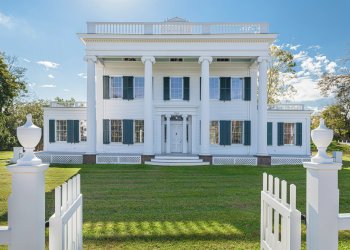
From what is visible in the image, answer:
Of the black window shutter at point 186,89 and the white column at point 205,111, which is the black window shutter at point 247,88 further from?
the black window shutter at point 186,89

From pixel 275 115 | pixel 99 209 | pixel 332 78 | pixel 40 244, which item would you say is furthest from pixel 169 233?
pixel 332 78

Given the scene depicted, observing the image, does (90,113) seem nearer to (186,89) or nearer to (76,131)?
(76,131)

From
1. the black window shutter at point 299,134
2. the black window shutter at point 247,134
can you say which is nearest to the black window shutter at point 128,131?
the black window shutter at point 247,134

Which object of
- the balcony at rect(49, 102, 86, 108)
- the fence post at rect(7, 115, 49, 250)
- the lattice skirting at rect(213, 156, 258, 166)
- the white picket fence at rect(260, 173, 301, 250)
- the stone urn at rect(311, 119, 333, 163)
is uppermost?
the balcony at rect(49, 102, 86, 108)

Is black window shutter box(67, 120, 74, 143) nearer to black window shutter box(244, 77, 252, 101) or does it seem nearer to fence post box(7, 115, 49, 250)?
black window shutter box(244, 77, 252, 101)

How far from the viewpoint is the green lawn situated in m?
4.80

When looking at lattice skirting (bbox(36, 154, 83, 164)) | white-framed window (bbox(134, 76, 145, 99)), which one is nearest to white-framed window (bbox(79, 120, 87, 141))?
lattice skirting (bbox(36, 154, 83, 164))

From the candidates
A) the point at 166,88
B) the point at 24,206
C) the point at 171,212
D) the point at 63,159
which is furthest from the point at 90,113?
the point at 24,206

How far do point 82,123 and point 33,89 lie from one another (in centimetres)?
2923

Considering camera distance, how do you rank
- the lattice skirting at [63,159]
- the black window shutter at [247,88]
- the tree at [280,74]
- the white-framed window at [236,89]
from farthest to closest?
1. the tree at [280,74]
2. the white-framed window at [236,89]
3. the black window shutter at [247,88]
4. the lattice skirting at [63,159]

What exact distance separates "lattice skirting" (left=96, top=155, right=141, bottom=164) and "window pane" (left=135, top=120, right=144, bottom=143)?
7.62 ft

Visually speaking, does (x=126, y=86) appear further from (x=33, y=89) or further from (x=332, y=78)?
(x=33, y=89)

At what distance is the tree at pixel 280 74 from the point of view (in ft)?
97.7

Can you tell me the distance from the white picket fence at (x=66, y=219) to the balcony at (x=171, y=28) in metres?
16.3
